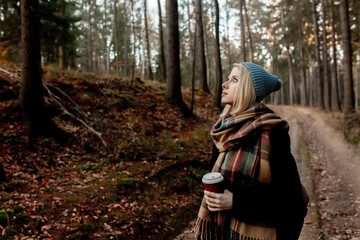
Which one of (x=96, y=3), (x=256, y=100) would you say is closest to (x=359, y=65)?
(x=96, y=3)

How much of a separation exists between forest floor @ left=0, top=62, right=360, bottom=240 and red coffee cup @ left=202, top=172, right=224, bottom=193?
326 centimetres

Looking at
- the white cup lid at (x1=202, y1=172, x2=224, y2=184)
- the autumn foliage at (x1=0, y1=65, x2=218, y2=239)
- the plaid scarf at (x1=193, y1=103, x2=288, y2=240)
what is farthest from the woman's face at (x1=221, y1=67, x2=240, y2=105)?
the autumn foliage at (x1=0, y1=65, x2=218, y2=239)

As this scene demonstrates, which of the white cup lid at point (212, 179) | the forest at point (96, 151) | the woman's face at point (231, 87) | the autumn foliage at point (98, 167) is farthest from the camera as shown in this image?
the forest at point (96, 151)

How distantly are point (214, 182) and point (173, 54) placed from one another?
33.9 feet

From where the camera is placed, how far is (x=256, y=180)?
1769 millimetres

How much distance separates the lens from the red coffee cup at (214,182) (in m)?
1.71

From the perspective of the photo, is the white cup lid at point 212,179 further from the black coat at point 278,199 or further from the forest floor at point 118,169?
the forest floor at point 118,169

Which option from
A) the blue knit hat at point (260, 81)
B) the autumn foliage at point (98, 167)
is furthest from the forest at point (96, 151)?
the blue knit hat at point (260, 81)

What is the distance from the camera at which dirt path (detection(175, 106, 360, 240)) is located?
4.75m

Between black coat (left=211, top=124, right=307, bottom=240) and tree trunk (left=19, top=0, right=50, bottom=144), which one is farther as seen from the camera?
tree trunk (left=19, top=0, right=50, bottom=144)

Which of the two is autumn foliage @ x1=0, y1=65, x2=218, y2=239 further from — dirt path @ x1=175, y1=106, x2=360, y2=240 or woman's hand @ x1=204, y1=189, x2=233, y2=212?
woman's hand @ x1=204, y1=189, x2=233, y2=212

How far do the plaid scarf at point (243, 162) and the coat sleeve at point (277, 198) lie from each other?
5 cm

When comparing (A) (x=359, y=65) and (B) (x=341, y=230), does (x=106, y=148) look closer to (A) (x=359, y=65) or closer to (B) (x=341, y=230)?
(B) (x=341, y=230)

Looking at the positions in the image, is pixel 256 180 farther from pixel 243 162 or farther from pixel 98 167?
pixel 98 167
